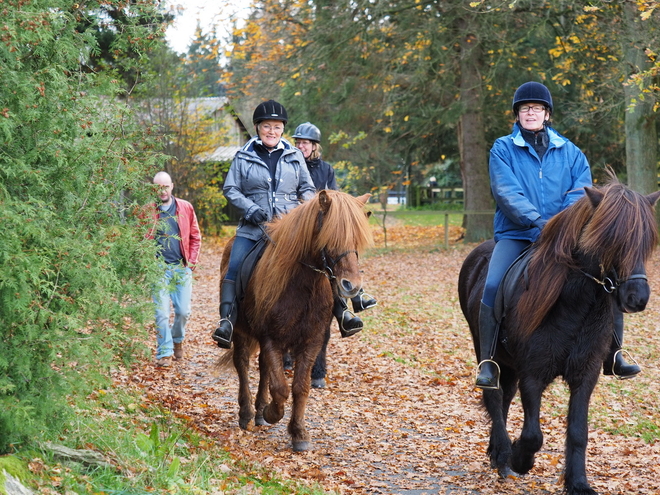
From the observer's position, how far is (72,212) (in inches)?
181

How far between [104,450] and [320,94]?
19.2 m

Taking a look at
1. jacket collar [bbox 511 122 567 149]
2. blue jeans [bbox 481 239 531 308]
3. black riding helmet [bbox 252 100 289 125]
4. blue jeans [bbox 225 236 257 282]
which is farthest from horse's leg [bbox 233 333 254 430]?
jacket collar [bbox 511 122 567 149]

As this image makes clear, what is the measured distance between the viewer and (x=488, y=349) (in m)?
5.61

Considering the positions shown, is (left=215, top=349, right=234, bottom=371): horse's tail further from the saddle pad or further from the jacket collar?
the jacket collar

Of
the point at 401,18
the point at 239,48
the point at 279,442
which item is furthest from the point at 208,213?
the point at 279,442

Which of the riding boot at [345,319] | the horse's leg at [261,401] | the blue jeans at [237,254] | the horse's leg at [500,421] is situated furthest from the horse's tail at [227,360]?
the horse's leg at [500,421]

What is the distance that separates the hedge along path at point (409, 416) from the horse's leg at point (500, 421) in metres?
0.12

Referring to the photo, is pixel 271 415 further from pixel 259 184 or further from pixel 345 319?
pixel 259 184

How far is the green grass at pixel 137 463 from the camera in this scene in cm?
409

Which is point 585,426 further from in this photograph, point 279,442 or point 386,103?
point 386,103

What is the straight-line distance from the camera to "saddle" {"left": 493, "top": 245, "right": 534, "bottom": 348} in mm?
5484

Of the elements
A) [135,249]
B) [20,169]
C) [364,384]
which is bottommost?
[364,384]

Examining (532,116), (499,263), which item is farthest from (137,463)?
(532,116)

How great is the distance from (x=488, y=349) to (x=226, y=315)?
2.48 m
